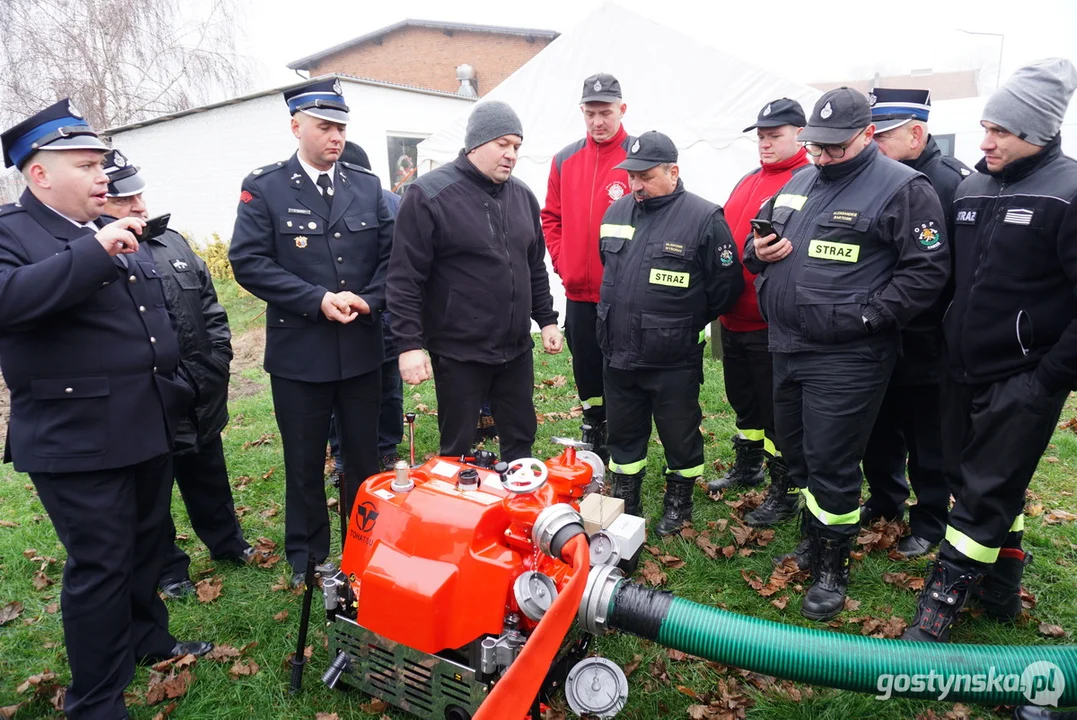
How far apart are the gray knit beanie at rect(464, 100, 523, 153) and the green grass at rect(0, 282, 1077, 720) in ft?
8.54

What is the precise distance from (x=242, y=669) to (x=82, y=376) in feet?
5.09

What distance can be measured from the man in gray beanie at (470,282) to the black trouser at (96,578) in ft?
4.61

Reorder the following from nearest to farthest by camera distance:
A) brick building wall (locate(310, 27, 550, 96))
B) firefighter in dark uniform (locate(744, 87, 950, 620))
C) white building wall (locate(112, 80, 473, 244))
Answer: firefighter in dark uniform (locate(744, 87, 950, 620)), white building wall (locate(112, 80, 473, 244)), brick building wall (locate(310, 27, 550, 96))

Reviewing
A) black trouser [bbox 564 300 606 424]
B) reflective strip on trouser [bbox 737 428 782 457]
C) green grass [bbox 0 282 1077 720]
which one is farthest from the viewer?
black trouser [bbox 564 300 606 424]

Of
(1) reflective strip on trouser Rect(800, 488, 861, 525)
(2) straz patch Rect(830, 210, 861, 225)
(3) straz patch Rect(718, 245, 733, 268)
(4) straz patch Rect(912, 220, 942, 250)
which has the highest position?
(2) straz patch Rect(830, 210, 861, 225)

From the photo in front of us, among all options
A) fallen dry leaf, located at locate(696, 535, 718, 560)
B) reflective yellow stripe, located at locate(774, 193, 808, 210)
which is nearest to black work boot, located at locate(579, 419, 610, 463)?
fallen dry leaf, located at locate(696, 535, 718, 560)

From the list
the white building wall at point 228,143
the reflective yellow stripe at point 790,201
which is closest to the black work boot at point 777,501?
the reflective yellow stripe at point 790,201

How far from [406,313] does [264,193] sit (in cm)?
96

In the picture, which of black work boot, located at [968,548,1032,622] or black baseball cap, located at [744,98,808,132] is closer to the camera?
black work boot, located at [968,548,1032,622]

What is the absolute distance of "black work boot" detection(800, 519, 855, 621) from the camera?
3498 mm

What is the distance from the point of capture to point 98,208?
109 inches

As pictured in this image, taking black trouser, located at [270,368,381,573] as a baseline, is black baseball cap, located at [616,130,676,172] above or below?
above

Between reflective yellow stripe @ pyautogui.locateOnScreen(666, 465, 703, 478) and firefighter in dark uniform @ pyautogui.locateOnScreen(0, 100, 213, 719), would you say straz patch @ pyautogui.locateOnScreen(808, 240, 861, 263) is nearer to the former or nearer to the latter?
reflective yellow stripe @ pyautogui.locateOnScreen(666, 465, 703, 478)

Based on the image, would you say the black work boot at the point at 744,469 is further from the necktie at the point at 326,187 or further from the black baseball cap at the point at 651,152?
the necktie at the point at 326,187
